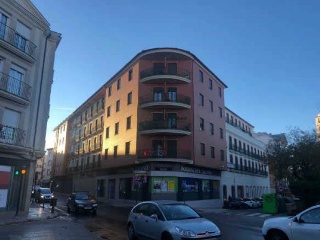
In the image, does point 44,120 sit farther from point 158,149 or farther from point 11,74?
point 158,149

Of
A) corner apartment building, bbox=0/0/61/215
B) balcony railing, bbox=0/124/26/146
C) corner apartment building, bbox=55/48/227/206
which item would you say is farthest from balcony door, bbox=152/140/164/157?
balcony railing, bbox=0/124/26/146

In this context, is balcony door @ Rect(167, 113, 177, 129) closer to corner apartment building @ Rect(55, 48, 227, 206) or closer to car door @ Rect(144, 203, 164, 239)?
corner apartment building @ Rect(55, 48, 227, 206)

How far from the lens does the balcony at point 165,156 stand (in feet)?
112

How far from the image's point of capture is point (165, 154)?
114 ft

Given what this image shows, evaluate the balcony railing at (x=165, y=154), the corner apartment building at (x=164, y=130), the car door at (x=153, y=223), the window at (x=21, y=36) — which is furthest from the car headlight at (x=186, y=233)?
the balcony railing at (x=165, y=154)

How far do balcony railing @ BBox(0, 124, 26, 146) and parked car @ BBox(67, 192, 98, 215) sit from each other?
229 inches

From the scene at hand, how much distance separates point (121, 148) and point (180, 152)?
8.57 m

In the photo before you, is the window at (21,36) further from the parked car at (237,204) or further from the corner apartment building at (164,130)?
the parked car at (237,204)

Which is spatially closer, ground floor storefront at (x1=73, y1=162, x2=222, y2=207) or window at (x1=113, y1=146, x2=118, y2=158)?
ground floor storefront at (x1=73, y1=162, x2=222, y2=207)

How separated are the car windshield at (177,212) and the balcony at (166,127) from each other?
24.3 meters

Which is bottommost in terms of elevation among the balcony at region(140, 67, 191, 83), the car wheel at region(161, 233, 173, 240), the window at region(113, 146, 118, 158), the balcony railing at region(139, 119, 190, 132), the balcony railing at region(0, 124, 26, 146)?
the car wheel at region(161, 233, 173, 240)

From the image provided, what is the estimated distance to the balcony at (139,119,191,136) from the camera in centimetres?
3488

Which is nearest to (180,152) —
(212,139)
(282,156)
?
(212,139)

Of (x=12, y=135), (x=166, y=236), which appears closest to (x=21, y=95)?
(x=12, y=135)
